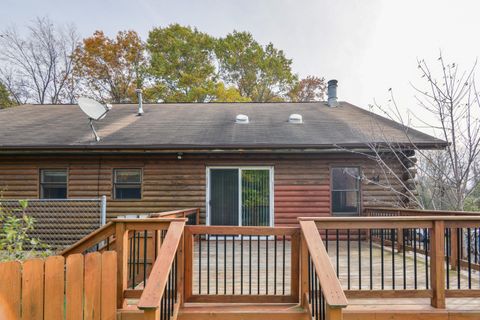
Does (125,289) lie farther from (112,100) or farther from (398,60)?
(112,100)

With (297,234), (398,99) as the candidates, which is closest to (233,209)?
(297,234)

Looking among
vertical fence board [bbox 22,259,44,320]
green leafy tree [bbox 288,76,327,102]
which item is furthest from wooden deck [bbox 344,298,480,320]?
green leafy tree [bbox 288,76,327,102]

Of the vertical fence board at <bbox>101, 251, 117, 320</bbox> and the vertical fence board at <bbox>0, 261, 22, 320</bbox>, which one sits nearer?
the vertical fence board at <bbox>0, 261, 22, 320</bbox>

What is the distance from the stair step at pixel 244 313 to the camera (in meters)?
3.04

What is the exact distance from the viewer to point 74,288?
8.70ft

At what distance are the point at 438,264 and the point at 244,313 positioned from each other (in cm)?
212

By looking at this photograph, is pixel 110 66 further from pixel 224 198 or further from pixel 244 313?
pixel 244 313

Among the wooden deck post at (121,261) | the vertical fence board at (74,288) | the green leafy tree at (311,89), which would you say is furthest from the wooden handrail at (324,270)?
the green leafy tree at (311,89)

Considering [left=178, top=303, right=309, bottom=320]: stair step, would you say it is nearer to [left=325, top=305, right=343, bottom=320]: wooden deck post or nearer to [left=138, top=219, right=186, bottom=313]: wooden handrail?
[left=138, top=219, right=186, bottom=313]: wooden handrail

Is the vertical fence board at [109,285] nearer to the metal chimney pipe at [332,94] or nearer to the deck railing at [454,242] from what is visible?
the deck railing at [454,242]

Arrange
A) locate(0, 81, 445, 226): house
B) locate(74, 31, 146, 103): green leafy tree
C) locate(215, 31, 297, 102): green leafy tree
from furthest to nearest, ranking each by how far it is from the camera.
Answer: locate(215, 31, 297, 102): green leafy tree → locate(74, 31, 146, 103): green leafy tree → locate(0, 81, 445, 226): house

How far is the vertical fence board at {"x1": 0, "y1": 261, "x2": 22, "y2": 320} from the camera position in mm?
2344

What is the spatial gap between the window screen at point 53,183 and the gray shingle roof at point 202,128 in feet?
2.59

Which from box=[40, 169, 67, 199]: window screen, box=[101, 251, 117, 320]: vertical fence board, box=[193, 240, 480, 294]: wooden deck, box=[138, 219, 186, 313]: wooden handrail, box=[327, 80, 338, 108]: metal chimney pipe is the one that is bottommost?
box=[193, 240, 480, 294]: wooden deck
